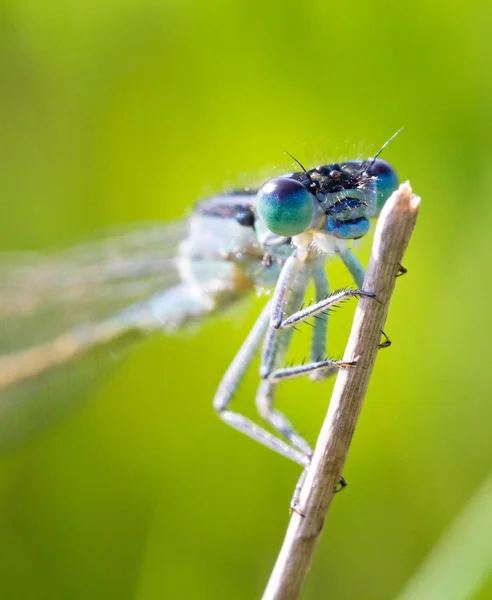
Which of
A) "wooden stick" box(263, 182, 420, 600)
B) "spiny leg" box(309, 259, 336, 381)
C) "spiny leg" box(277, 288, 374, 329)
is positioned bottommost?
"wooden stick" box(263, 182, 420, 600)

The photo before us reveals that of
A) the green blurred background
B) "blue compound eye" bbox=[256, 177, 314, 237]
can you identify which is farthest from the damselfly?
the green blurred background

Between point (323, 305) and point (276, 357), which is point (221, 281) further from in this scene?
point (323, 305)

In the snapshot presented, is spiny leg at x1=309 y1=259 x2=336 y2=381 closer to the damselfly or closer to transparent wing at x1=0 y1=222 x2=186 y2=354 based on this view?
the damselfly

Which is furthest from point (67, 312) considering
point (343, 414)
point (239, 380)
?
point (343, 414)

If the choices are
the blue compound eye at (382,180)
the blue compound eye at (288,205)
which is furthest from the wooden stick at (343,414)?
the blue compound eye at (382,180)

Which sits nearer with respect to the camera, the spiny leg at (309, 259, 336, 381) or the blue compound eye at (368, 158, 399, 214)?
the blue compound eye at (368, 158, 399, 214)

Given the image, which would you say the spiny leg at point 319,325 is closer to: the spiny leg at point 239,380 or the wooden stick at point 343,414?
the spiny leg at point 239,380
